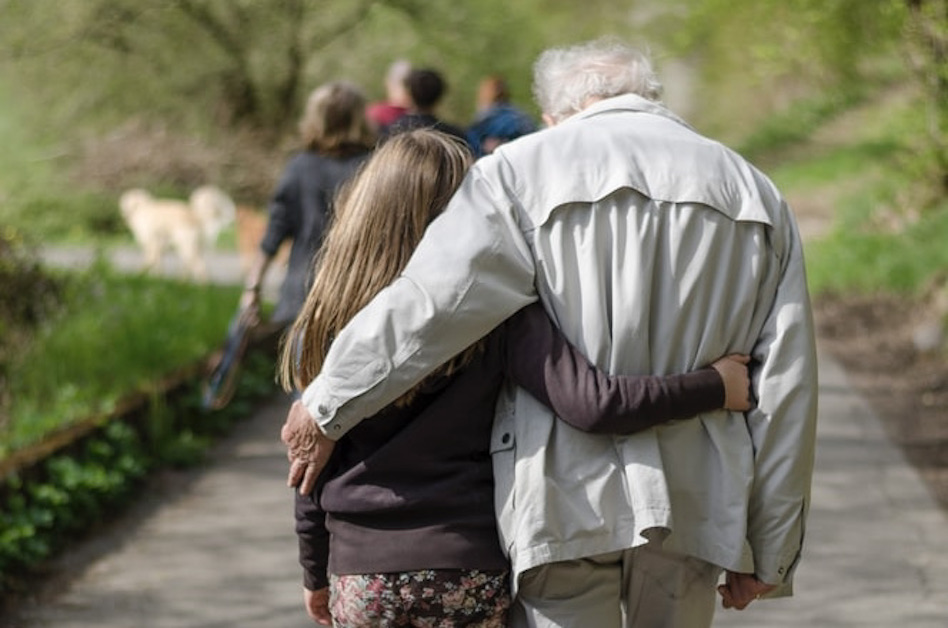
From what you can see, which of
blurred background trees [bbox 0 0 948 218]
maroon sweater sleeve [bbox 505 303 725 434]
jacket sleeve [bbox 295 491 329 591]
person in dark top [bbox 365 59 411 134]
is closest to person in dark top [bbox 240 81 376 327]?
person in dark top [bbox 365 59 411 134]

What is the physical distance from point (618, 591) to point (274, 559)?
340 cm

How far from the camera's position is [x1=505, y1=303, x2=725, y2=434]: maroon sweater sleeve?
291 cm

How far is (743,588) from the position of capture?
123 inches

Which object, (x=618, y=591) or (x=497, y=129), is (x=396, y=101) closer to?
(x=497, y=129)

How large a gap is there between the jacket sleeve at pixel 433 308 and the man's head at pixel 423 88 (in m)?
5.10

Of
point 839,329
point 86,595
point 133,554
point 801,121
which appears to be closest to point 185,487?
point 133,554

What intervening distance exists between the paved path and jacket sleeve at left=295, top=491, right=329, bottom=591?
225 centimetres

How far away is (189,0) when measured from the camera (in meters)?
16.2

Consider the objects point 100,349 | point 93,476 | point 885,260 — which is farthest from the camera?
point 885,260

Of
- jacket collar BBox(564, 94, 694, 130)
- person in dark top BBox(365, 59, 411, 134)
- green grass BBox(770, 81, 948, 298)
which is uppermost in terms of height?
jacket collar BBox(564, 94, 694, 130)

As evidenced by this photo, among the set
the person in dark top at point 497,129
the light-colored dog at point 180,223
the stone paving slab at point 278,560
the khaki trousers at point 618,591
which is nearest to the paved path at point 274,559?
the stone paving slab at point 278,560

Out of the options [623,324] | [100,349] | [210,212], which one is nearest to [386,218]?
[623,324]

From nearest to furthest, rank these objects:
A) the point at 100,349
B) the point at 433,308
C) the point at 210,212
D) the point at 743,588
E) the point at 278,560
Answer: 1. the point at 433,308
2. the point at 743,588
3. the point at 278,560
4. the point at 100,349
5. the point at 210,212

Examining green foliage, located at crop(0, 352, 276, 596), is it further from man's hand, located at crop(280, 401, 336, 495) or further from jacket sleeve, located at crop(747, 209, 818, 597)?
jacket sleeve, located at crop(747, 209, 818, 597)
